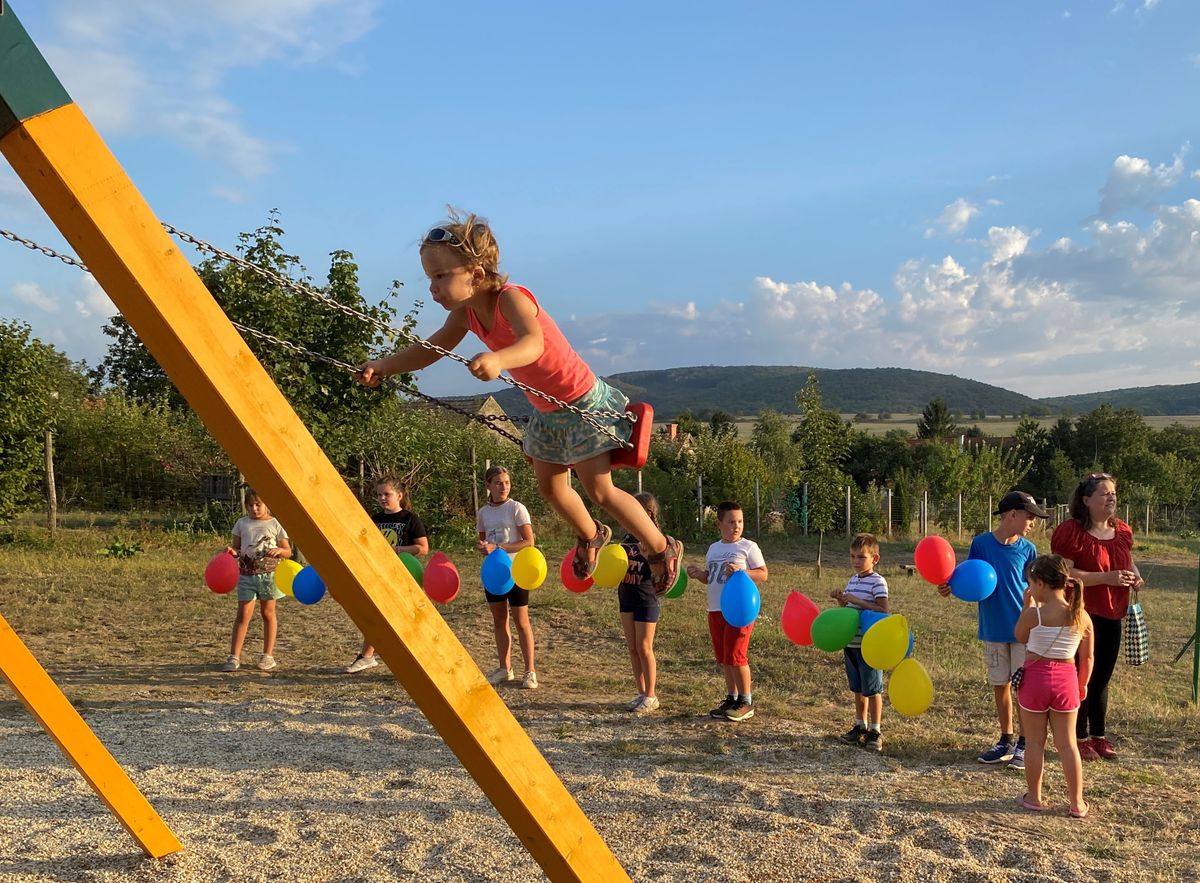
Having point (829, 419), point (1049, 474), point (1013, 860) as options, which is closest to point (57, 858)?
point (1013, 860)

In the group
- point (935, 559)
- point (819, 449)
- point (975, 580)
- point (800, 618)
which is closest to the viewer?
point (975, 580)

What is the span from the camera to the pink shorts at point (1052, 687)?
15.1ft

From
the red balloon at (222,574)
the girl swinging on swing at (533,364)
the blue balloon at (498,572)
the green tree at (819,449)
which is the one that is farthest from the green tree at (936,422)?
the girl swinging on swing at (533,364)

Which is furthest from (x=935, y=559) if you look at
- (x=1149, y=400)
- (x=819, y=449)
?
(x=1149, y=400)

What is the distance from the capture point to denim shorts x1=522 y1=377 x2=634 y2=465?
10.0 ft

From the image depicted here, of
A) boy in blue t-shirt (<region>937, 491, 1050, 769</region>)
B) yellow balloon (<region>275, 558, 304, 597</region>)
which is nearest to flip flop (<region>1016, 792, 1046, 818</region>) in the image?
boy in blue t-shirt (<region>937, 491, 1050, 769</region>)

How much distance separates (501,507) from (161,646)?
12.1 ft

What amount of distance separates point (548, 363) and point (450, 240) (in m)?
0.50

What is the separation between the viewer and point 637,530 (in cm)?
327

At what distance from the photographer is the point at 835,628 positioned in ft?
18.3

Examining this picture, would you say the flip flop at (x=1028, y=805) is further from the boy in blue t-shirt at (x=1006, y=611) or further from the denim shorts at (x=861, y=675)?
the denim shorts at (x=861, y=675)

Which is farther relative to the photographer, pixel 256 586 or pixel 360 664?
pixel 360 664

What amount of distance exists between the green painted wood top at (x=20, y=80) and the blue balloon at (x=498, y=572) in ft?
16.9

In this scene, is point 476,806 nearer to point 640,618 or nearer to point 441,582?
point 640,618
